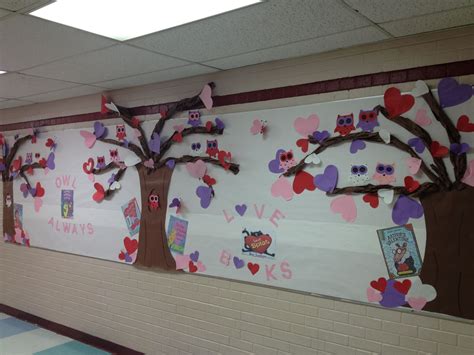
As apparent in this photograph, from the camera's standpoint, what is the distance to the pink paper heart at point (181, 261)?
3.40 meters

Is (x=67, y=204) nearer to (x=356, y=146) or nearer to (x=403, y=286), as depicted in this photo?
(x=356, y=146)

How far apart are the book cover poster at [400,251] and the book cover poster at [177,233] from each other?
5.35 feet

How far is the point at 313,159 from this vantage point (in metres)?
2.70

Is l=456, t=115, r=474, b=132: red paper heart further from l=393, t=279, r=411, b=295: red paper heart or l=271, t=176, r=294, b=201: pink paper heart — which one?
l=271, t=176, r=294, b=201: pink paper heart

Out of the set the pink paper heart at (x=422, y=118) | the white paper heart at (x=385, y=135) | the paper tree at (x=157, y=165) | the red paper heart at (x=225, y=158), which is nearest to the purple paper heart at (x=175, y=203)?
the paper tree at (x=157, y=165)

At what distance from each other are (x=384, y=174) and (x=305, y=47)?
945 millimetres

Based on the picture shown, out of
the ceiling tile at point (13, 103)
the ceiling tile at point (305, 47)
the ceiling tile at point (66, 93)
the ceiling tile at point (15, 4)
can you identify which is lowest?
the ceiling tile at point (15, 4)

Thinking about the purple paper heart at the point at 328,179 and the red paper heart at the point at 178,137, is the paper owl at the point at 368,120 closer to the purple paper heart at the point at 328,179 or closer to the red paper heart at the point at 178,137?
the purple paper heart at the point at 328,179

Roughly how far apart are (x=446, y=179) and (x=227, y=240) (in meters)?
1.61

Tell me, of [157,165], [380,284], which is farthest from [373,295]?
[157,165]

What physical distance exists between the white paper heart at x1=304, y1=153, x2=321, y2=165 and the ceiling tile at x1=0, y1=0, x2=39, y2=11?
180cm

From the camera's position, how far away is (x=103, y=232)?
13.2ft

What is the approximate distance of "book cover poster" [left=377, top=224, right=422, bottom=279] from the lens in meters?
2.37

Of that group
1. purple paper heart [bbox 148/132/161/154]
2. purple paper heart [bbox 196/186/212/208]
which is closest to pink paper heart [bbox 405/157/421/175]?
purple paper heart [bbox 196/186/212/208]
